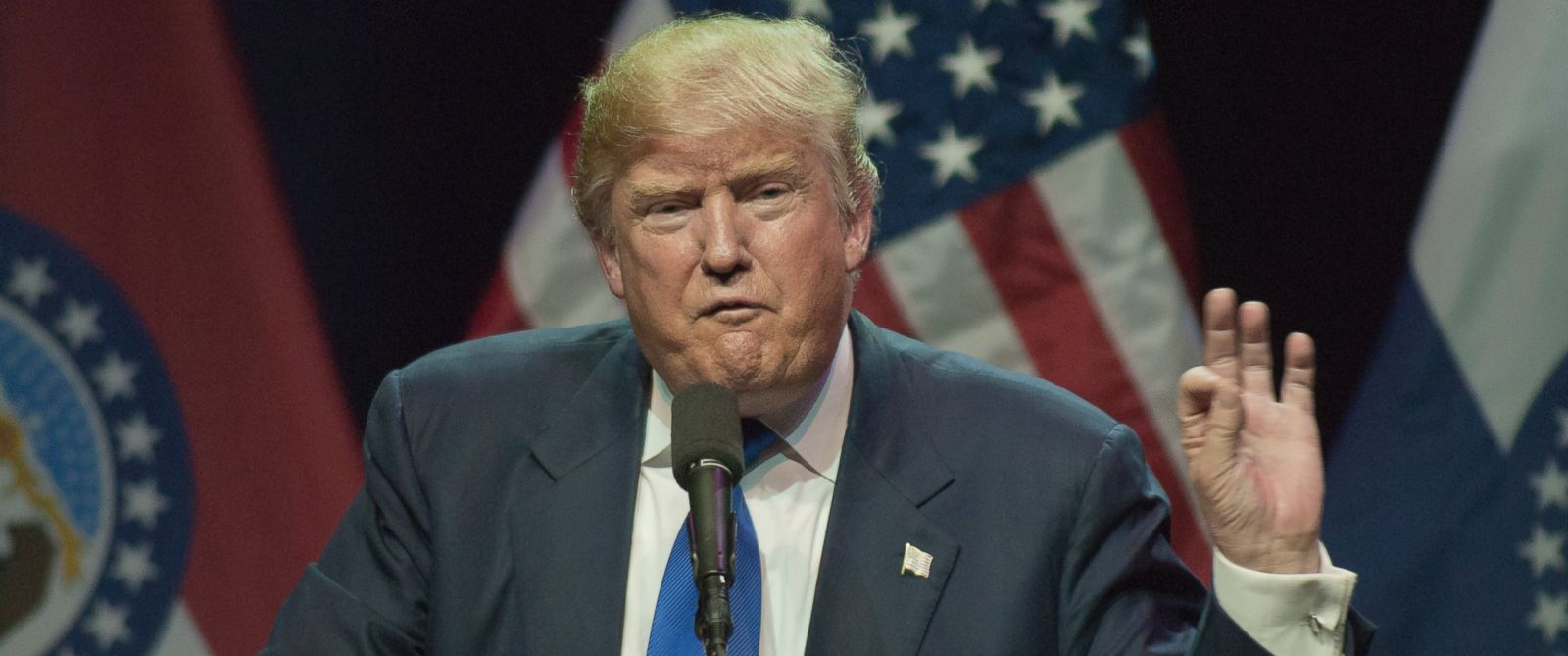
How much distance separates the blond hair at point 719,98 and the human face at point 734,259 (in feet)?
0.08

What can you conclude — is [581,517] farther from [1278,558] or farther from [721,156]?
[1278,558]

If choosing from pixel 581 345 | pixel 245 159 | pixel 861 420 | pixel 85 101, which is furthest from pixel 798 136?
pixel 85 101

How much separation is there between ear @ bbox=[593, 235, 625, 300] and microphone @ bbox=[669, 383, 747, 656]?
50 cm

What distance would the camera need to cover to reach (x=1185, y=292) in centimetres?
308

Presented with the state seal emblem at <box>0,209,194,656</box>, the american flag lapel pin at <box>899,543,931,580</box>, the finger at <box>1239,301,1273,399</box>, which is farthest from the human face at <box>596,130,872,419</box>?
the state seal emblem at <box>0,209,194,656</box>

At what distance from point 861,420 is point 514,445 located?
0.46 meters

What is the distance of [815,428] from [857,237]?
0.26 metres

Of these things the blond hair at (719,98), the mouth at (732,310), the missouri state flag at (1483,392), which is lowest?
the missouri state flag at (1483,392)

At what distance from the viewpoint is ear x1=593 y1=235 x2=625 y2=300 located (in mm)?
1998

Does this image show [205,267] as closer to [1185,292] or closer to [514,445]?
[514,445]

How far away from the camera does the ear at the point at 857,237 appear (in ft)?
6.50

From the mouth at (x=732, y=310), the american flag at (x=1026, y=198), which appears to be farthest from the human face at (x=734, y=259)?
the american flag at (x=1026, y=198)

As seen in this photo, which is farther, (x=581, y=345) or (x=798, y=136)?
(x=581, y=345)

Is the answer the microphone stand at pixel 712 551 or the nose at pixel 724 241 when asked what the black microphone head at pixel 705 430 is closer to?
the microphone stand at pixel 712 551
